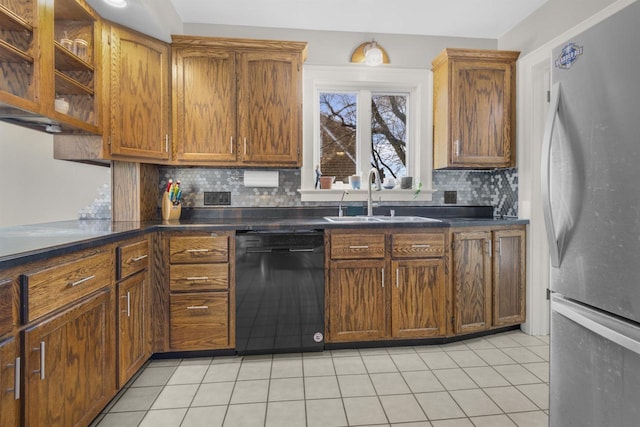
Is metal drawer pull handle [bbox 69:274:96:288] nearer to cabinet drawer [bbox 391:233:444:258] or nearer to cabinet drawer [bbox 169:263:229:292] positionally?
cabinet drawer [bbox 169:263:229:292]

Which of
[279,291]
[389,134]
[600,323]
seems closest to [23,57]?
[279,291]

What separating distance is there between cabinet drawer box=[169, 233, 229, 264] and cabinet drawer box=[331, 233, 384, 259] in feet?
2.38

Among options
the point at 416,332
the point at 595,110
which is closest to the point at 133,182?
the point at 416,332

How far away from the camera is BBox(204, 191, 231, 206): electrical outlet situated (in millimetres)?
2906

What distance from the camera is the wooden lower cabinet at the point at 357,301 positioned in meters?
2.39

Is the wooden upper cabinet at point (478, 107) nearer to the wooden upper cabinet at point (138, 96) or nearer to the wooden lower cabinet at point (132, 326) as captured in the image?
the wooden upper cabinet at point (138, 96)

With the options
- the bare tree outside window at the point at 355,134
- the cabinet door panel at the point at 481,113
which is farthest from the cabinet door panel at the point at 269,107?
the cabinet door panel at the point at 481,113

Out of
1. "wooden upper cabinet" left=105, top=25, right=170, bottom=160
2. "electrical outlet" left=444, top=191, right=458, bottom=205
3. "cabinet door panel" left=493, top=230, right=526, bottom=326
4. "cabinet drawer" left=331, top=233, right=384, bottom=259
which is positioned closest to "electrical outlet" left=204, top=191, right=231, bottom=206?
"wooden upper cabinet" left=105, top=25, right=170, bottom=160

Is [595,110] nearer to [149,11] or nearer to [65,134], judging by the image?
[149,11]

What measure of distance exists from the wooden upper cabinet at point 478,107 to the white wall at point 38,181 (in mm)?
2700

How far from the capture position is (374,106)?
3189mm

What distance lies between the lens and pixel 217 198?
291 centimetres

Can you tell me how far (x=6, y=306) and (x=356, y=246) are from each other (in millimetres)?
1803

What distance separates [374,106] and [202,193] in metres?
1.70
